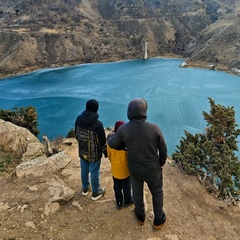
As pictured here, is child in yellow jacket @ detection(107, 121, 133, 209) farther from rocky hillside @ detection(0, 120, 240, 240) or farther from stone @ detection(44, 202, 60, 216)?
stone @ detection(44, 202, 60, 216)

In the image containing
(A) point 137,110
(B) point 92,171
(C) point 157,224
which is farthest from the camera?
(B) point 92,171

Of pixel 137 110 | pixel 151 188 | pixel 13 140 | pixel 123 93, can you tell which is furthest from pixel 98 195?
pixel 123 93

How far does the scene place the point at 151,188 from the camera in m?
3.32

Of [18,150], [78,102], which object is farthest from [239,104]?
[18,150]

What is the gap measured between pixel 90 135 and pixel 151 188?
1.22m

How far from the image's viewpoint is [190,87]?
27422 mm

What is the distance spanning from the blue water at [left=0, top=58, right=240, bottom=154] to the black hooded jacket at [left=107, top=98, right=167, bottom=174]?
11.6 m

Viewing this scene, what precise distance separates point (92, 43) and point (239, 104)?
3548cm

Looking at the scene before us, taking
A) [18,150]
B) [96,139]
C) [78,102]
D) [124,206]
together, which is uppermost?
[96,139]

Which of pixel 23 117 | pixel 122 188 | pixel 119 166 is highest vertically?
pixel 119 166

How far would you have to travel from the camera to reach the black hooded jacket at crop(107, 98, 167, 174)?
10.0 ft

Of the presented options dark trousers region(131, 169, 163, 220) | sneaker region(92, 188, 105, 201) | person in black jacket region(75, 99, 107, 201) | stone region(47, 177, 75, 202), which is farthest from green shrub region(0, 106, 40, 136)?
dark trousers region(131, 169, 163, 220)

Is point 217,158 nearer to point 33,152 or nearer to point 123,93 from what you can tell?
point 33,152

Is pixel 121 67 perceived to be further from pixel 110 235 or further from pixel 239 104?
pixel 110 235
